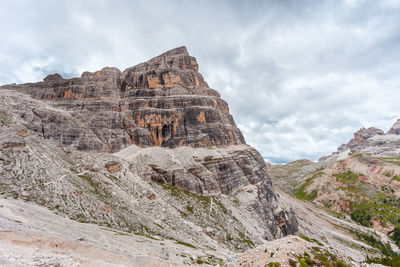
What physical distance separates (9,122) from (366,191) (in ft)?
909

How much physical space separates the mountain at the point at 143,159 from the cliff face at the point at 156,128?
590 millimetres

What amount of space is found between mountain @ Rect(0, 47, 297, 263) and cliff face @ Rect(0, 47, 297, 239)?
590 mm

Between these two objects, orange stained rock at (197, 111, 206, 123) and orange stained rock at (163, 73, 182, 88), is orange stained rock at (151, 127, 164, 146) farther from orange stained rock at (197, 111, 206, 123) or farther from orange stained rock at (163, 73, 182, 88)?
orange stained rock at (163, 73, 182, 88)

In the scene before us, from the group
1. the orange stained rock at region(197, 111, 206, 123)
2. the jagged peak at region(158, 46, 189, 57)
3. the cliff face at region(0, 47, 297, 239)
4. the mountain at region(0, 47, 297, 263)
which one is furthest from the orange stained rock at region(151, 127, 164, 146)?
the jagged peak at region(158, 46, 189, 57)

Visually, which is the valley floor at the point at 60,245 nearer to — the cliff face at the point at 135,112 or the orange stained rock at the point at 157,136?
the cliff face at the point at 135,112

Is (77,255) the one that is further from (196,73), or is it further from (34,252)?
(196,73)

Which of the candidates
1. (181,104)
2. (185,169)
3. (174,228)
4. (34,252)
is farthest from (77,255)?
(181,104)

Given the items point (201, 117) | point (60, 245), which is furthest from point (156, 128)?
point (60, 245)

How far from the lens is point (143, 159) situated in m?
101

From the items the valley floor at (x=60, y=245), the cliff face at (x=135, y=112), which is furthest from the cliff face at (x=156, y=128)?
the valley floor at (x=60, y=245)

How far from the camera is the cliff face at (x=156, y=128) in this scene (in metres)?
94.2

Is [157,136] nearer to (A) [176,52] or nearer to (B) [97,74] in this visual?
(B) [97,74]

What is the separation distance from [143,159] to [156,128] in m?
25.6

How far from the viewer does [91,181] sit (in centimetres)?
6931
